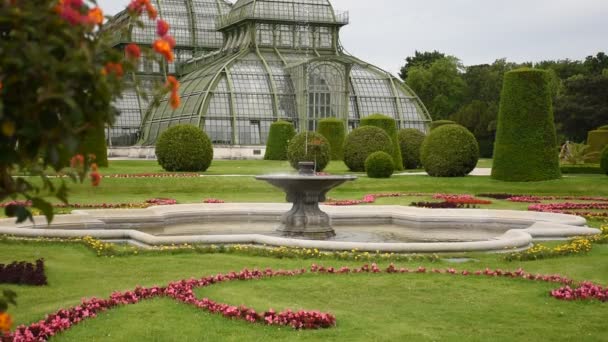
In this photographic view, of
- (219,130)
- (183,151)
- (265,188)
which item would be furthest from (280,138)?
(265,188)

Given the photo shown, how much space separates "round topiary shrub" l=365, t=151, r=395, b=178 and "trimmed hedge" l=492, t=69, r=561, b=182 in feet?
14.9

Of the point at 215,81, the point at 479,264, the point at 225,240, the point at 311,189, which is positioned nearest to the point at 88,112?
the point at 479,264

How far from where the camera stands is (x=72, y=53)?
9.48 ft

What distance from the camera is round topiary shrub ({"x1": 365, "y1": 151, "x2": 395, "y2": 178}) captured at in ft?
103

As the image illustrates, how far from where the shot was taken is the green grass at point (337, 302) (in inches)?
287

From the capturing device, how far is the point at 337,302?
8742mm

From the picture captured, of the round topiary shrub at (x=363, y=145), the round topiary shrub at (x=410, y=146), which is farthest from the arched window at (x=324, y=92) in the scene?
the round topiary shrub at (x=363, y=145)

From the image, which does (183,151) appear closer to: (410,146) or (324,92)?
(410,146)

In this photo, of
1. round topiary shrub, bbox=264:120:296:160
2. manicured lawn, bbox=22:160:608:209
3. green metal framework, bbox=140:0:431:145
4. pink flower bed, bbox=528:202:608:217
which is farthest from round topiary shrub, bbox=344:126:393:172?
green metal framework, bbox=140:0:431:145

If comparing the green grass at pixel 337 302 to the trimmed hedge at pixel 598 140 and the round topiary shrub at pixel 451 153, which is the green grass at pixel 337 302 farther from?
the trimmed hedge at pixel 598 140

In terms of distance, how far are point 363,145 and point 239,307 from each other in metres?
29.0

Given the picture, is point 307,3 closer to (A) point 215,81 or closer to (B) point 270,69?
(B) point 270,69

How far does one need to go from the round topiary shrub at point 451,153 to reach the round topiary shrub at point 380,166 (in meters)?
1.95

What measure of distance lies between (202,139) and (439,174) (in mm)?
10488
